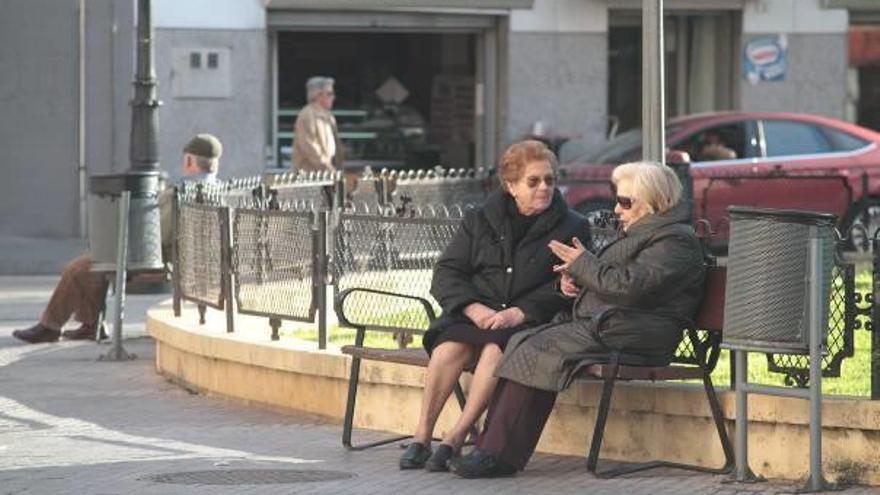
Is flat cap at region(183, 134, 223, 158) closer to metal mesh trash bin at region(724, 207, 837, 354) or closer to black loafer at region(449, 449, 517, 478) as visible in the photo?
black loafer at region(449, 449, 517, 478)

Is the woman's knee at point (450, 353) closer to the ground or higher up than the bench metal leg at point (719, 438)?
higher up

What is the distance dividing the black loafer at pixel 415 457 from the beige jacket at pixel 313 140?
1151 cm

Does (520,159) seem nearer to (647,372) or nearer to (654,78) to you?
(654,78)

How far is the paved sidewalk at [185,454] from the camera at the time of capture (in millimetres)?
9531

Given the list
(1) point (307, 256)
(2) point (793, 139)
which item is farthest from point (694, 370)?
(2) point (793, 139)

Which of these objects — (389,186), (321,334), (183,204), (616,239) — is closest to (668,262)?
(616,239)

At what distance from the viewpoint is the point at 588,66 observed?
89.7 ft

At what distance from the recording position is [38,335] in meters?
16.0

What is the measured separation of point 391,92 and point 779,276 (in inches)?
739

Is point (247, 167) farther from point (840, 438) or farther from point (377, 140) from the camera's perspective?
point (840, 438)

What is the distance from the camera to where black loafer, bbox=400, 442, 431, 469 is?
9984 millimetres

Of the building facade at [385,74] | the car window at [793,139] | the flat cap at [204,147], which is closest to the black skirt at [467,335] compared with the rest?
the flat cap at [204,147]

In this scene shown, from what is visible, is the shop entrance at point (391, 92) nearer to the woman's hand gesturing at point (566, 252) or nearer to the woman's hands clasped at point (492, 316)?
the woman's hands clasped at point (492, 316)

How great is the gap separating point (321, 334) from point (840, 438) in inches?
130
